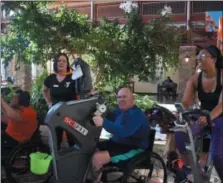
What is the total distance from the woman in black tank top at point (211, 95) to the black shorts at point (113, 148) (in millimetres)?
393

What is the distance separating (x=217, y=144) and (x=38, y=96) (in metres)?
2.87

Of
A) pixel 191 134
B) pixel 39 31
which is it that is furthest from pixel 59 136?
pixel 39 31

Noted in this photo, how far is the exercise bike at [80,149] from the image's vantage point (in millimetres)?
2455

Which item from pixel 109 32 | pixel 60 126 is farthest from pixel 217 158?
pixel 109 32

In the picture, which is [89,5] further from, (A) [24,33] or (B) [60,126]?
(B) [60,126]

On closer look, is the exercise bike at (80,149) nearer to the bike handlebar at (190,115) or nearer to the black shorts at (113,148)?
the black shorts at (113,148)

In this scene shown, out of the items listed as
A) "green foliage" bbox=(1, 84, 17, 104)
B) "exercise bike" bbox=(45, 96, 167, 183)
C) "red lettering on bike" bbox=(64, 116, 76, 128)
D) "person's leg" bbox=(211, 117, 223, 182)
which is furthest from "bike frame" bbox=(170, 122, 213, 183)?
"green foliage" bbox=(1, 84, 17, 104)

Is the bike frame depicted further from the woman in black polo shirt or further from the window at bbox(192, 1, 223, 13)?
the woman in black polo shirt

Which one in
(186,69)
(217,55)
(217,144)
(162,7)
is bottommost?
(217,144)

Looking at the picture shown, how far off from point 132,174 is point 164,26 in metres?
2.51

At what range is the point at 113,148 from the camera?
2.66 metres

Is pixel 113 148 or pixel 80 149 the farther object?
pixel 113 148

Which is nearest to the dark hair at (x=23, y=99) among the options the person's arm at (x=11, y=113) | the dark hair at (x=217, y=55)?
the person's arm at (x=11, y=113)

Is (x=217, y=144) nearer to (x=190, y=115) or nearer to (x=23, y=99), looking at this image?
(x=190, y=115)
